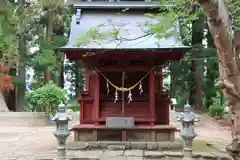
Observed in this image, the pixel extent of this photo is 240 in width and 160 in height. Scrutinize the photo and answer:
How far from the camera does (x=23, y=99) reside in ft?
58.7

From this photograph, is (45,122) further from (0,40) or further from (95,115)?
(95,115)

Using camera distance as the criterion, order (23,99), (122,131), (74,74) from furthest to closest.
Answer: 1. (74,74)
2. (23,99)
3. (122,131)

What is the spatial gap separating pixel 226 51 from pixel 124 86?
198 inches

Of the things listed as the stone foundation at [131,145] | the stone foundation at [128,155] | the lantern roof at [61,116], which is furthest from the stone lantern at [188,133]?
the lantern roof at [61,116]

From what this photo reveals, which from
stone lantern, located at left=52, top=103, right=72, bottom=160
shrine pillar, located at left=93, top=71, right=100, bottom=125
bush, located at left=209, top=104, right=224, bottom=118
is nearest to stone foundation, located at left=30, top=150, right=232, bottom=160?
stone lantern, located at left=52, top=103, right=72, bottom=160

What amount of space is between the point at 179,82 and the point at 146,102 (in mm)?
10323

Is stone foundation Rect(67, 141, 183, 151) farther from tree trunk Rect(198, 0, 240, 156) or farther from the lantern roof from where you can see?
tree trunk Rect(198, 0, 240, 156)

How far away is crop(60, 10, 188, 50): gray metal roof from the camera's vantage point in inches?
315

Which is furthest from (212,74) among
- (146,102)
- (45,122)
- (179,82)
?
(146,102)

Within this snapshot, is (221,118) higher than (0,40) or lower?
lower

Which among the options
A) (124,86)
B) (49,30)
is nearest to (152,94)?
(124,86)

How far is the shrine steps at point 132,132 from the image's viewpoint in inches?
332

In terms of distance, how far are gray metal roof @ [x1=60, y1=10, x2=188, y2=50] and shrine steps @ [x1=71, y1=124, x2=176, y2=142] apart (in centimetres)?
196

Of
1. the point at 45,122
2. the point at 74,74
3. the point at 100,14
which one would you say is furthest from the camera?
the point at 74,74
